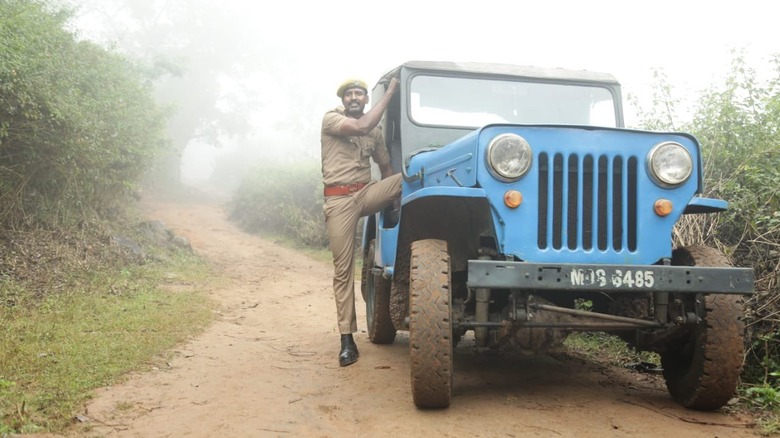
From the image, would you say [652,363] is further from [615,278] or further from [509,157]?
[509,157]

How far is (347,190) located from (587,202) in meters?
2.09

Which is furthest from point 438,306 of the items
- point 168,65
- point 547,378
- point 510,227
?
point 168,65

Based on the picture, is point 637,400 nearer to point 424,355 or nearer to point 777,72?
point 424,355

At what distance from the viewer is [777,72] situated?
5734mm

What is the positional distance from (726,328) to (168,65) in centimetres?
2026

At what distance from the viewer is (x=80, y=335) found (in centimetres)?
525

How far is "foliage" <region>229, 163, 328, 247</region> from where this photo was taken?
1532cm

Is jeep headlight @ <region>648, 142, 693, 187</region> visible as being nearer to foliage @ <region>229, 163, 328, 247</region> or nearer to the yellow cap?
the yellow cap

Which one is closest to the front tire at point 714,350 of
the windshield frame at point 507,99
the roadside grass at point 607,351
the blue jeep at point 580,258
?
the blue jeep at point 580,258

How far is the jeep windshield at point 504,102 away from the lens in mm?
5094

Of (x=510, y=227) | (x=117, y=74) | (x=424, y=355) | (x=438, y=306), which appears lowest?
(x=424, y=355)

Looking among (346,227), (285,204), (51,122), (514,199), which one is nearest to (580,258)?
(514,199)

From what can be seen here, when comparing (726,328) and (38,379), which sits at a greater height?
(726,328)

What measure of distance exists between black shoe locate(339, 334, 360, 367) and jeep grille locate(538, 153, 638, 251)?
2049mm
